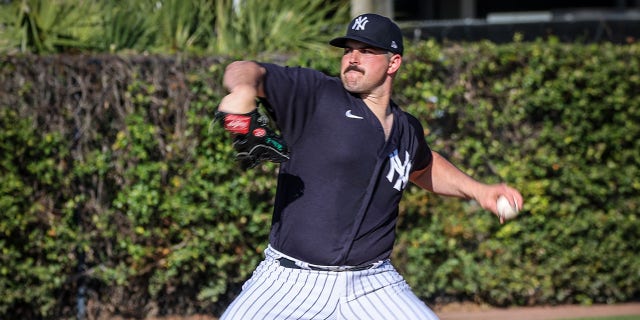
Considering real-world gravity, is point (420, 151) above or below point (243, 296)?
above

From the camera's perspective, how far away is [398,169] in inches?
168

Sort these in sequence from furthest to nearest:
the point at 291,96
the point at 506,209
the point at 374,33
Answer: the point at 506,209 < the point at 374,33 < the point at 291,96

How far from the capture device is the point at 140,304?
7.46 m

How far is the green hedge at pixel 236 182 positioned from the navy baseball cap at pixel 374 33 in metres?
3.16

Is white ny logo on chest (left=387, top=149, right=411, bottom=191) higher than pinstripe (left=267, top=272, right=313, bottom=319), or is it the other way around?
white ny logo on chest (left=387, top=149, right=411, bottom=191)

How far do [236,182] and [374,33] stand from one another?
11.1 ft

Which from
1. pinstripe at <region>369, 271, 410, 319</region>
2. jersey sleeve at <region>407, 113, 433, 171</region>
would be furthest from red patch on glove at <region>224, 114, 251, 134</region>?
jersey sleeve at <region>407, 113, 433, 171</region>

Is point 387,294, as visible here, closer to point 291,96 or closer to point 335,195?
point 335,195

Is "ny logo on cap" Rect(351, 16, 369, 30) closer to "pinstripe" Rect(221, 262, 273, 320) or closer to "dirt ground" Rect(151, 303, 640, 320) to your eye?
"pinstripe" Rect(221, 262, 273, 320)

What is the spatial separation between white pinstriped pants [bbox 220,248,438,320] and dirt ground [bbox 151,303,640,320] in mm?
3707

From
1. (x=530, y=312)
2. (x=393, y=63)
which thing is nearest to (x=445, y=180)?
(x=393, y=63)

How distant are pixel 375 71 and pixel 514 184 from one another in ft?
13.0

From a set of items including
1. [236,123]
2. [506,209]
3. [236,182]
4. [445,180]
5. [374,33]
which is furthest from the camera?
[236,182]

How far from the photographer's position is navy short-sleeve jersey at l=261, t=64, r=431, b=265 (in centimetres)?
399
